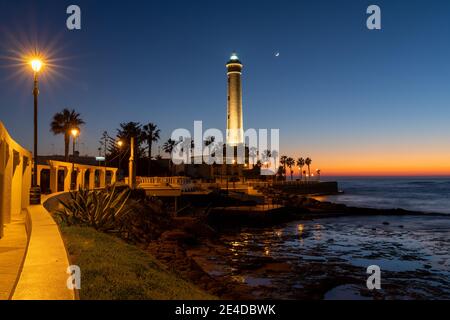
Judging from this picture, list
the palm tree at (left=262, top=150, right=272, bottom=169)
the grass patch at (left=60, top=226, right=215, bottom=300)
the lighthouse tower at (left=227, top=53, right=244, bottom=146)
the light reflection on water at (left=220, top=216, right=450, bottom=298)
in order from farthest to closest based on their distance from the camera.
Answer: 1. the palm tree at (left=262, top=150, right=272, bottom=169)
2. the lighthouse tower at (left=227, top=53, right=244, bottom=146)
3. the light reflection on water at (left=220, top=216, right=450, bottom=298)
4. the grass patch at (left=60, top=226, right=215, bottom=300)

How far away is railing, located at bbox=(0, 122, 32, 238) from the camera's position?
44.4 feet

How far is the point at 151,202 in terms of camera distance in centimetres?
3653

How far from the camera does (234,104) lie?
354 ft

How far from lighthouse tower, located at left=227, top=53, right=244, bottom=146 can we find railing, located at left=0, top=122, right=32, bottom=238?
3401 inches

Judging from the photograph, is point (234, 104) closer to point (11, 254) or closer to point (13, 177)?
point (13, 177)

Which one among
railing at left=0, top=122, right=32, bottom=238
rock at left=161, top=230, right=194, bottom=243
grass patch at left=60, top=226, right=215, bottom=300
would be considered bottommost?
rock at left=161, top=230, right=194, bottom=243

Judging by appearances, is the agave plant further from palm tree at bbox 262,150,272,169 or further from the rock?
palm tree at bbox 262,150,272,169

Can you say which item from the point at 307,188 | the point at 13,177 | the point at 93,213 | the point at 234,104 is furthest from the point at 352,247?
the point at 307,188

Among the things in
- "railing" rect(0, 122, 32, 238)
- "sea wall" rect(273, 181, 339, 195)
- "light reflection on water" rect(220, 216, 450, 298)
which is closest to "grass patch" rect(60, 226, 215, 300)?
"railing" rect(0, 122, 32, 238)

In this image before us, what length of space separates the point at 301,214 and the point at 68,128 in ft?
117

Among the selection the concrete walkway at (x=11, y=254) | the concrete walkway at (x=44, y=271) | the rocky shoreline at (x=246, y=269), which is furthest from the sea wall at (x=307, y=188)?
the concrete walkway at (x=44, y=271)

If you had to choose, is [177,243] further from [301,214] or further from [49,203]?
[301,214]

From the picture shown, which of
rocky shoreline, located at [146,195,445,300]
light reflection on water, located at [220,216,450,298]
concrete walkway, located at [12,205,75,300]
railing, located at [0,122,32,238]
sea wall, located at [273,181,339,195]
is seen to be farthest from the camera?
sea wall, located at [273,181,339,195]
